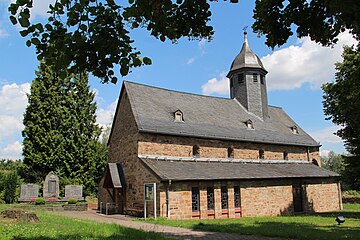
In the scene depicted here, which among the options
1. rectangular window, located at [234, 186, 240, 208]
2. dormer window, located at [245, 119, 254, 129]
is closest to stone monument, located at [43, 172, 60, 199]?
rectangular window, located at [234, 186, 240, 208]

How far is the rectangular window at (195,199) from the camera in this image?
19969 mm

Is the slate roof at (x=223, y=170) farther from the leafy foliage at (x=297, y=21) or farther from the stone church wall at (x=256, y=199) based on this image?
the leafy foliage at (x=297, y=21)

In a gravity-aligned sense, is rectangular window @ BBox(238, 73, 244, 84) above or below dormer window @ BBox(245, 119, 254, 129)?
above

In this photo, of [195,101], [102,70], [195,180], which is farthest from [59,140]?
[102,70]

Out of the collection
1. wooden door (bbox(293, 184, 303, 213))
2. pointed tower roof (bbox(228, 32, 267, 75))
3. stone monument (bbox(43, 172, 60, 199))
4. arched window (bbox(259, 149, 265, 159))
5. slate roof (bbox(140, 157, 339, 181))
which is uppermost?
pointed tower roof (bbox(228, 32, 267, 75))

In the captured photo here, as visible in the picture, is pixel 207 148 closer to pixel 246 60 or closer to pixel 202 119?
pixel 202 119

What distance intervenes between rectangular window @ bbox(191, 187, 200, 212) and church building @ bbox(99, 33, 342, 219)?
0.06 m

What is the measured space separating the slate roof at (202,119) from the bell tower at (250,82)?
73 centimetres

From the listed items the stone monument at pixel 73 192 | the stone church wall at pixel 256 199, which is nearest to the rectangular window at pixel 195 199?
the stone church wall at pixel 256 199

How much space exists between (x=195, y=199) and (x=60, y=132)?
18.9 m

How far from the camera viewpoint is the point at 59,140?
33.1 meters

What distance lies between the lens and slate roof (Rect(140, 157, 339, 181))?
64.8ft

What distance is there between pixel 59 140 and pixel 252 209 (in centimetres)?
2014

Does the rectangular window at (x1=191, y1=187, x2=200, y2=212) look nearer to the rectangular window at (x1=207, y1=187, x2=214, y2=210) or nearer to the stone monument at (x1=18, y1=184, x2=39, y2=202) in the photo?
the rectangular window at (x1=207, y1=187, x2=214, y2=210)
